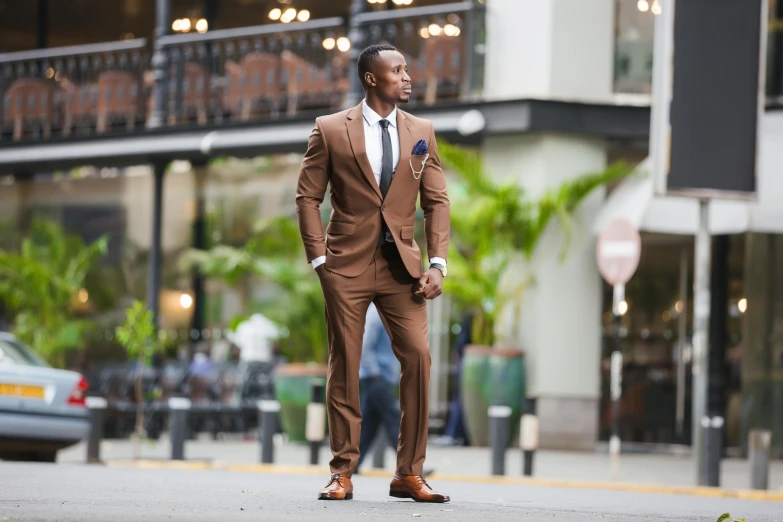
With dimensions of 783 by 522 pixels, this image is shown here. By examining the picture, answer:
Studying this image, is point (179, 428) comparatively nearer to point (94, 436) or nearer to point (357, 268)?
point (94, 436)

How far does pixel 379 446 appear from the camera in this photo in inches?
500

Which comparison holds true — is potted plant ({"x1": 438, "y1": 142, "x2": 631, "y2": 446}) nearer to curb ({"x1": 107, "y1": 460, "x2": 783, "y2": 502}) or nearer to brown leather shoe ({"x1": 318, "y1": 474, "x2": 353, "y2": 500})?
curb ({"x1": 107, "y1": 460, "x2": 783, "y2": 502})

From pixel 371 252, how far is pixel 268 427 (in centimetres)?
660

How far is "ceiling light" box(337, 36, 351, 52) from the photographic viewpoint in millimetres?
20516

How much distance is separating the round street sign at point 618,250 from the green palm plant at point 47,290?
29.1ft

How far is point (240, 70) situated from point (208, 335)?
13.0ft

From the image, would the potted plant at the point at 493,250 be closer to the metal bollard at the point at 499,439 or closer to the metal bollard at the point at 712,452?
the metal bollard at the point at 499,439

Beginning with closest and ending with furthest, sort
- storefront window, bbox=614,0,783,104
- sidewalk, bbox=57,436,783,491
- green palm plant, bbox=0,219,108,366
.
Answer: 1. sidewalk, bbox=57,436,783,491
2. storefront window, bbox=614,0,783,104
3. green palm plant, bbox=0,219,108,366

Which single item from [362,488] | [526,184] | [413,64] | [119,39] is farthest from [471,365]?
[119,39]

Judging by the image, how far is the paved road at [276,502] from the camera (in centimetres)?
598

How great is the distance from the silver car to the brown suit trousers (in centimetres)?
677

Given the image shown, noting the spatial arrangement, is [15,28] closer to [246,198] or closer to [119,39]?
[119,39]

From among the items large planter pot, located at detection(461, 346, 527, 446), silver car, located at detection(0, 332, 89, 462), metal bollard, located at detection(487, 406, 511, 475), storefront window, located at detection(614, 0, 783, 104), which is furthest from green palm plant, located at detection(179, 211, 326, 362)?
metal bollard, located at detection(487, 406, 511, 475)

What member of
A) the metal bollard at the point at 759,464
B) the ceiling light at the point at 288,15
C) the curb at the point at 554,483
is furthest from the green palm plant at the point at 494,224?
the ceiling light at the point at 288,15
